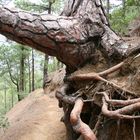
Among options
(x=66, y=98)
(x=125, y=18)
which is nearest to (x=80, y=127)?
(x=66, y=98)

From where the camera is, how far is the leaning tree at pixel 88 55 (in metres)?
4.32

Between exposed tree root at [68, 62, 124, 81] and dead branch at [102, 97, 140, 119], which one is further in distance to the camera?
exposed tree root at [68, 62, 124, 81]

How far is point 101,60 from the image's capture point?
5.14 m

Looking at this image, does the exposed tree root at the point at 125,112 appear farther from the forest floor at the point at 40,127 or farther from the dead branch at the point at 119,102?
the forest floor at the point at 40,127

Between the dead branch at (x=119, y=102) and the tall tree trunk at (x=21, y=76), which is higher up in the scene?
the dead branch at (x=119, y=102)

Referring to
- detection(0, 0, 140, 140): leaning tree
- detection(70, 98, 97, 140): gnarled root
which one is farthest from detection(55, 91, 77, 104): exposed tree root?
detection(70, 98, 97, 140): gnarled root

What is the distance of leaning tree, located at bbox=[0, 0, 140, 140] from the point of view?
14.2ft

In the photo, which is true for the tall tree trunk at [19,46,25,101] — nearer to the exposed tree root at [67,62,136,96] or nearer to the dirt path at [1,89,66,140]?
the dirt path at [1,89,66,140]

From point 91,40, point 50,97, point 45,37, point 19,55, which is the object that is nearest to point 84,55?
point 91,40

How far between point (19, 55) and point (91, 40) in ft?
37.9

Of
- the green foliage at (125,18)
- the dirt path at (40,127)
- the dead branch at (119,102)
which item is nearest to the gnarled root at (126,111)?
the dead branch at (119,102)

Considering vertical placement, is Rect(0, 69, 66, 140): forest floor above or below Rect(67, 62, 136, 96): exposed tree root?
below

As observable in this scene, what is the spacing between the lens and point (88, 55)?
5.15 m

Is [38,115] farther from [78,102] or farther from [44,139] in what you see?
[78,102]
